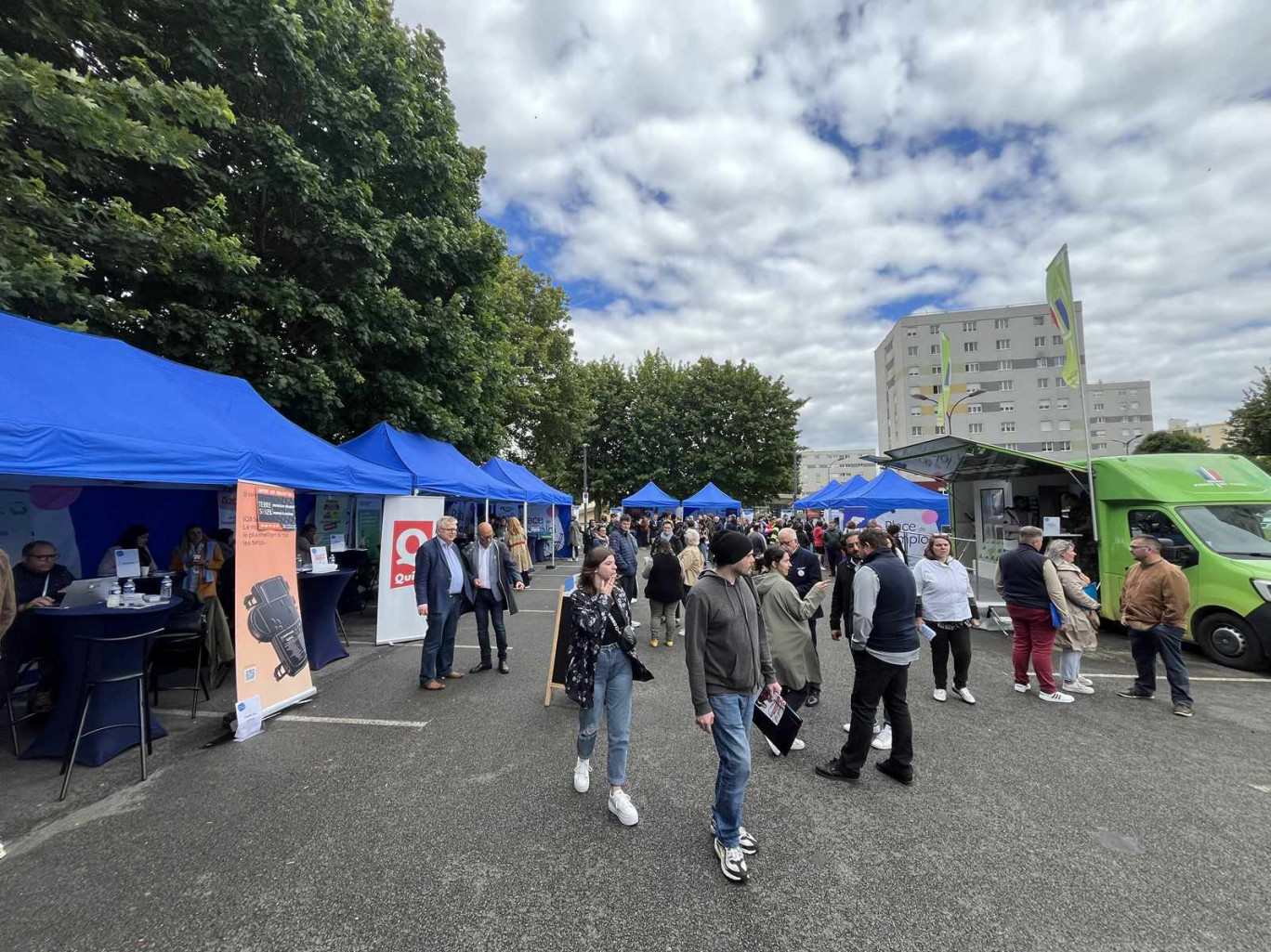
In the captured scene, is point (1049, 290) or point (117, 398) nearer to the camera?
point (117, 398)

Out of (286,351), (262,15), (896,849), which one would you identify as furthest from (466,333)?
(896,849)

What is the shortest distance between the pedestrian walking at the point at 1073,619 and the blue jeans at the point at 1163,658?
0.39 meters

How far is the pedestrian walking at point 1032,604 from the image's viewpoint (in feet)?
17.6

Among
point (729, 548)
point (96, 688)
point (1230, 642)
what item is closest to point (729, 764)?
point (729, 548)

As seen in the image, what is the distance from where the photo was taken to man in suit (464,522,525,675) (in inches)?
245

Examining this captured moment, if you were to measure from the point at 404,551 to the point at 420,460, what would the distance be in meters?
2.25

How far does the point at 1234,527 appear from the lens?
725 cm

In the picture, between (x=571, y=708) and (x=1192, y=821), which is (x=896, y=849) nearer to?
(x=1192, y=821)

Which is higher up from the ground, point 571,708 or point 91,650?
point 91,650

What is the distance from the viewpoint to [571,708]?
5.20 meters

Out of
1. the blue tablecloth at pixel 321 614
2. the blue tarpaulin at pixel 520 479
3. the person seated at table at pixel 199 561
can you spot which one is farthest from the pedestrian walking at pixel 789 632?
the blue tarpaulin at pixel 520 479

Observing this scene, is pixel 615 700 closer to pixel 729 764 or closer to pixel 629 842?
pixel 629 842

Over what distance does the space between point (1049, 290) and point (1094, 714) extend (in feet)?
27.0

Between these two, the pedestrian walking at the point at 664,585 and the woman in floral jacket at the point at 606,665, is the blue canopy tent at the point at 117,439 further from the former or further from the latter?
the pedestrian walking at the point at 664,585
